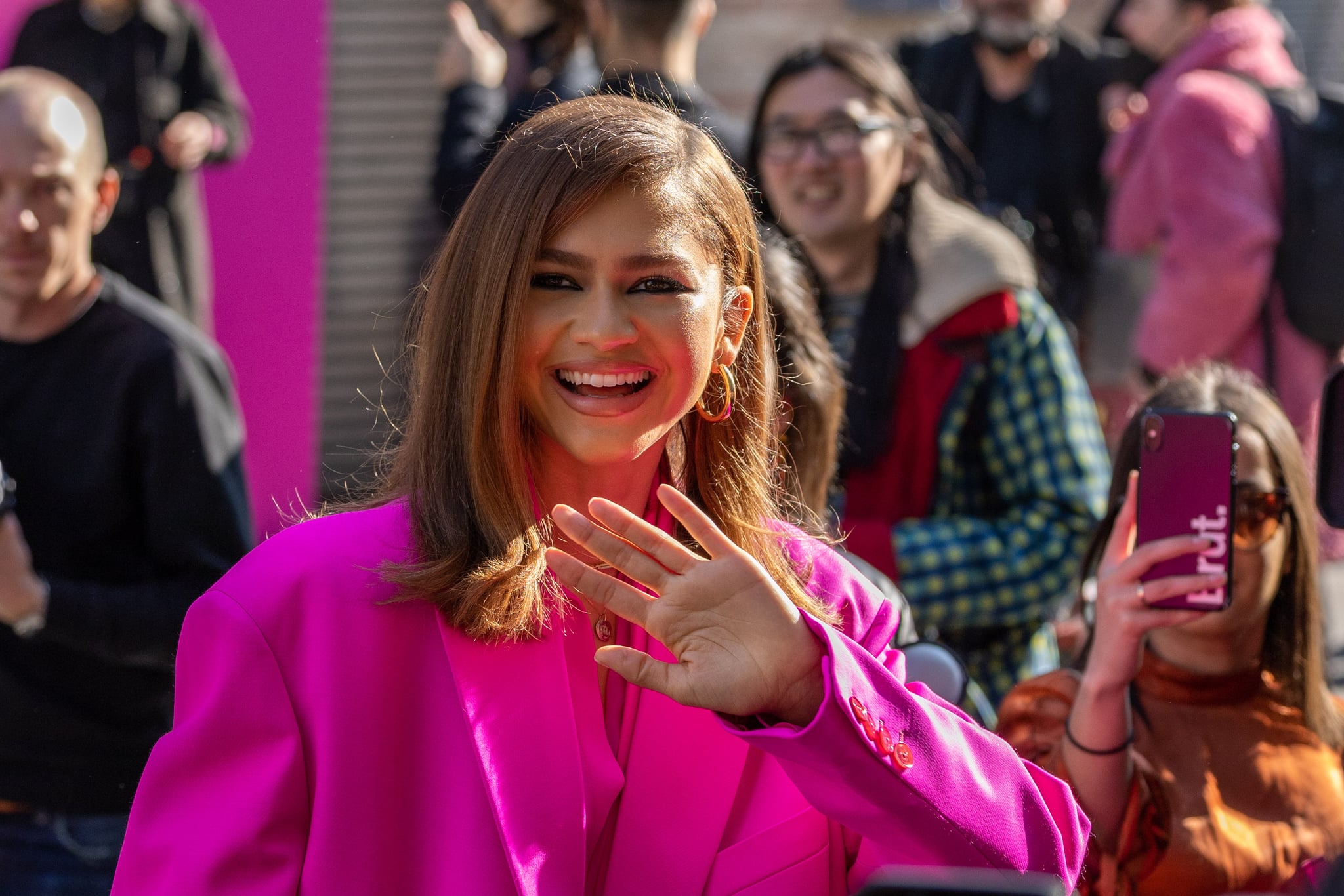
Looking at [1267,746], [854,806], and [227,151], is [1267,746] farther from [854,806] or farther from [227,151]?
[227,151]

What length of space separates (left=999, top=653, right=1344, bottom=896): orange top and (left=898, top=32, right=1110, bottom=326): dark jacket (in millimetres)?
2836

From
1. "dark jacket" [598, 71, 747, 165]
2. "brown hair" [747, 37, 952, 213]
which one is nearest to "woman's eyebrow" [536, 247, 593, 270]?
"brown hair" [747, 37, 952, 213]

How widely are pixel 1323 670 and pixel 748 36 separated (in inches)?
208

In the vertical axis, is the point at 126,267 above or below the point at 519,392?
below

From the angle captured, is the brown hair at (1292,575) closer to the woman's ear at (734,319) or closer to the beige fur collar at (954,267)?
the beige fur collar at (954,267)

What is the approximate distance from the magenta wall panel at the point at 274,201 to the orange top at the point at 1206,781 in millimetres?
2696

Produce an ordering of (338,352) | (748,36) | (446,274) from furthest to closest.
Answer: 1. (748,36)
2. (338,352)
3. (446,274)

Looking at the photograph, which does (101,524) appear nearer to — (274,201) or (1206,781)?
(1206,781)

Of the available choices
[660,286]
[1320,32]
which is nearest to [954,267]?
[660,286]

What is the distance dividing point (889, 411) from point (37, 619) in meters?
1.70

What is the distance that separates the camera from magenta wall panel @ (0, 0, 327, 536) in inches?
184

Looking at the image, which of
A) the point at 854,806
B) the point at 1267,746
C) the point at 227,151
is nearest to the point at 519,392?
the point at 854,806

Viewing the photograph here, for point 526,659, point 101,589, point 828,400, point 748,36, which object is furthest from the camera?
point 748,36

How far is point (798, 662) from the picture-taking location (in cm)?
162
